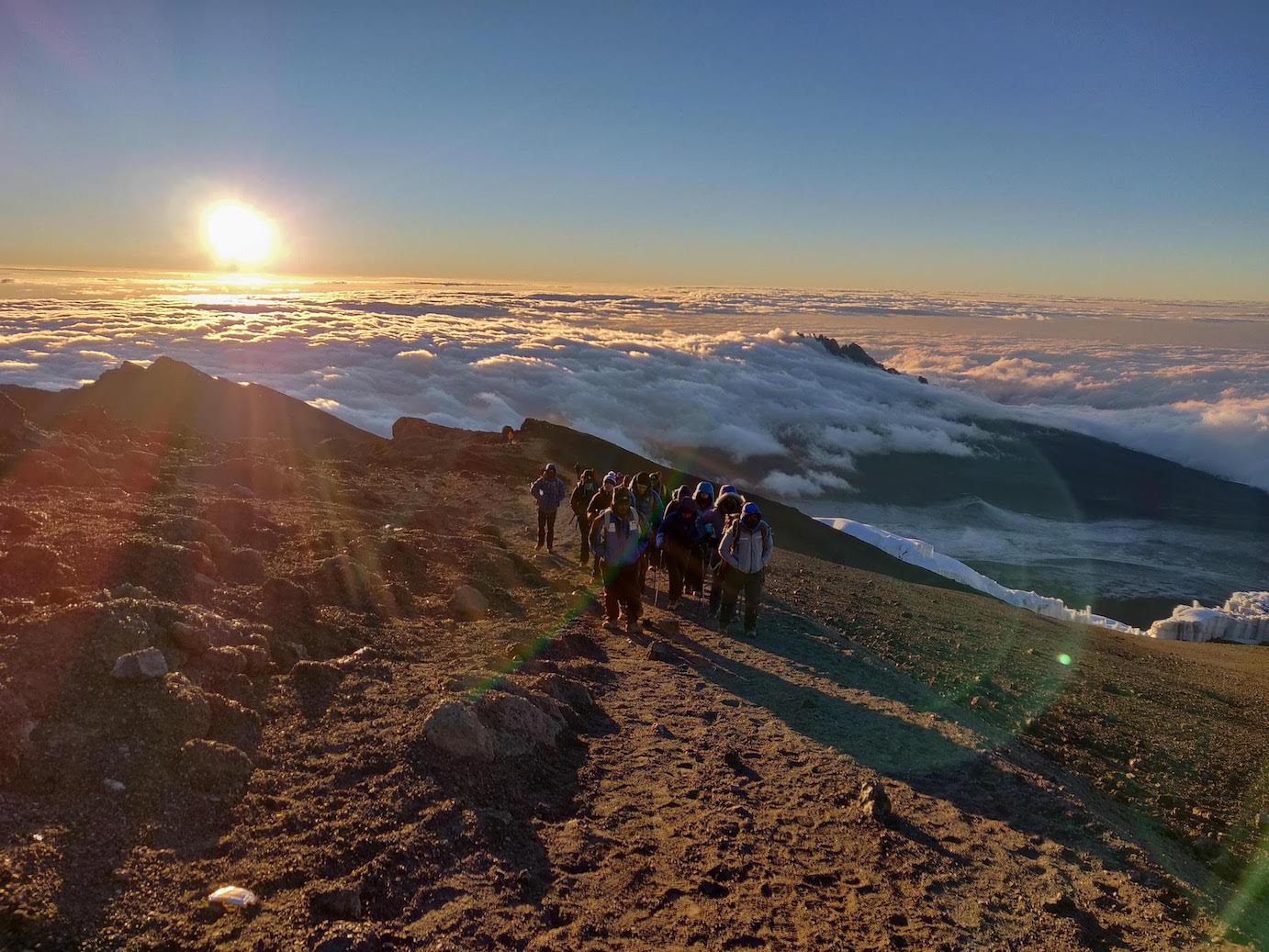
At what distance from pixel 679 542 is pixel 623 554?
3.53 ft

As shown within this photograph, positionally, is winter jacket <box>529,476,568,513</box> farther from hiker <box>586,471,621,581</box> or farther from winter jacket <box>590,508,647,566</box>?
winter jacket <box>590,508,647,566</box>

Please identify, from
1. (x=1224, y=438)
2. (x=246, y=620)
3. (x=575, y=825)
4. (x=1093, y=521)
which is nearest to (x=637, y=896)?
(x=575, y=825)

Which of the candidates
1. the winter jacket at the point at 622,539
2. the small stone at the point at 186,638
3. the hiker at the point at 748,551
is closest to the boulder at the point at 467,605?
the winter jacket at the point at 622,539

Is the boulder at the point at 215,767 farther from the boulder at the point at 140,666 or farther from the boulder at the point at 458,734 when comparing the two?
the boulder at the point at 458,734

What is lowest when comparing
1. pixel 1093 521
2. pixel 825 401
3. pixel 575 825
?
pixel 1093 521

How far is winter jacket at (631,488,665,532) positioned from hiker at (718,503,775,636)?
1.74 meters

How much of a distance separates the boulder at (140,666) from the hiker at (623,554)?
4172 mm

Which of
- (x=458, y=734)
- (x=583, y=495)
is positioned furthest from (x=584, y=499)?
(x=458, y=734)

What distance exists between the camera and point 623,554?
25.1 ft

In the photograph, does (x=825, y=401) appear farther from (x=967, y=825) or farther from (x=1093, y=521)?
(x=967, y=825)

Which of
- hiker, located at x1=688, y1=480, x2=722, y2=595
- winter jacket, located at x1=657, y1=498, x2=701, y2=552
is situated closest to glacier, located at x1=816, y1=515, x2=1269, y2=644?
hiker, located at x1=688, y1=480, x2=722, y2=595

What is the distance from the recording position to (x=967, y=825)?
14.2 feet

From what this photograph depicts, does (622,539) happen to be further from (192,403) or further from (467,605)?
(192,403)

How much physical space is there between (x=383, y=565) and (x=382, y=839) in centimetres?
558
